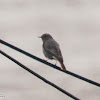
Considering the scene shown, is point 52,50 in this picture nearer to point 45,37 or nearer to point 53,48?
point 53,48

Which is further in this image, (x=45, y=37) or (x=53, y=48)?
(x=45, y=37)

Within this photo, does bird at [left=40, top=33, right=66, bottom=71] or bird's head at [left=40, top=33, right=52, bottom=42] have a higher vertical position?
bird's head at [left=40, top=33, right=52, bottom=42]

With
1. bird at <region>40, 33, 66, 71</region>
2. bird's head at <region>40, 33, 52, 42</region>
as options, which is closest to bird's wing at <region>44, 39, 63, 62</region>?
bird at <region>40, 33, 66, 71</region>

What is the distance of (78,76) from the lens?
236 inches

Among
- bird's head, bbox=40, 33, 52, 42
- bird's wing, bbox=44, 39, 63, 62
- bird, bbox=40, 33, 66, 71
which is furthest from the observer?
bird's head, bbox=40, 33, 52, 42

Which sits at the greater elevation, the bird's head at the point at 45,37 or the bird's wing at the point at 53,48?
the bird's head at the point at 45,37

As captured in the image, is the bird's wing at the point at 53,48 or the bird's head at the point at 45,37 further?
the bird's head at the point at 45,37

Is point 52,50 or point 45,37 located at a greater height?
point 45,37

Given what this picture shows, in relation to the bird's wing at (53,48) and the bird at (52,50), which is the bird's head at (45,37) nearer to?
the bird at (52,50)

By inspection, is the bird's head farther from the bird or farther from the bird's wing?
the bird's wing

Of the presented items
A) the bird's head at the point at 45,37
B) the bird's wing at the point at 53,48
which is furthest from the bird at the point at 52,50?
the bird's head at the point at 45,37

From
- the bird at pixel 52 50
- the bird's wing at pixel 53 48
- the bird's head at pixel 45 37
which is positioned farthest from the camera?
the bird's head at pixel 45 37

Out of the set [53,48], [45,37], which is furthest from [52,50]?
[45,37]

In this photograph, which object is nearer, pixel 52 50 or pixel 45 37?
pixel 52 50
